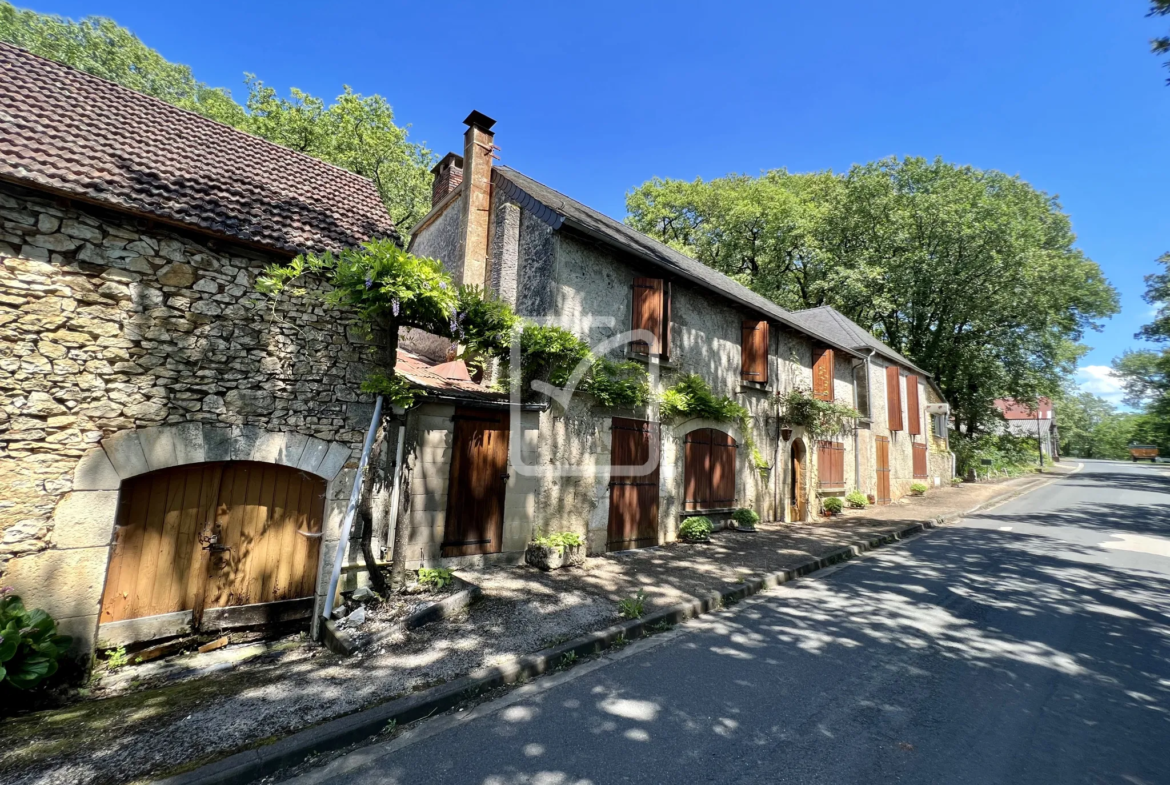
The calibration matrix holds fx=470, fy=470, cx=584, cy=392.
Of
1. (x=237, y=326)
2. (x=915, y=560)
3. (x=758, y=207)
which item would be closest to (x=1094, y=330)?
(x=758, y=207)

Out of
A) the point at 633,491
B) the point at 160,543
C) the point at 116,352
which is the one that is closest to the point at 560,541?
the point at 633,491

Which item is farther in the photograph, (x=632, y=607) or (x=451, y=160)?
(x=451, y=160)

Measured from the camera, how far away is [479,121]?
877 centimetres

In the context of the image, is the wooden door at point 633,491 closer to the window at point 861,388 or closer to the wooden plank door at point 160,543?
the wooden plank door at point 160,543

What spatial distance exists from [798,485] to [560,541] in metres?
7.89

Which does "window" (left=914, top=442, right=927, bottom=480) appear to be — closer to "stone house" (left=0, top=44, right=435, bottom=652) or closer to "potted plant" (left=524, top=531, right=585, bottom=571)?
"potted plant" (left=524, top=531, right=585, bottom=571)

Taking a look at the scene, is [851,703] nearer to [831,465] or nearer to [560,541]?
[560,541]

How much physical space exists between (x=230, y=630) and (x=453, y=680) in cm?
303

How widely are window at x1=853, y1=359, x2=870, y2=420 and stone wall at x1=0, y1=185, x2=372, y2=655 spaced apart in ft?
50.4

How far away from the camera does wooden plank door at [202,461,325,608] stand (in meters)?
4.89

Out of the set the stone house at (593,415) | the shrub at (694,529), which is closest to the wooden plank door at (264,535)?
the stone house at (593,415)

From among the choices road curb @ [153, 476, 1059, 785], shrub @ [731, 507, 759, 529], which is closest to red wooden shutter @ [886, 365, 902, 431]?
shrub @ [731, 507, 759, 529]

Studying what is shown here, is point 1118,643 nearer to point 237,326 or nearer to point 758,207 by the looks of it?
point 237,326

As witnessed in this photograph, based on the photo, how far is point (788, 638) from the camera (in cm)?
469
